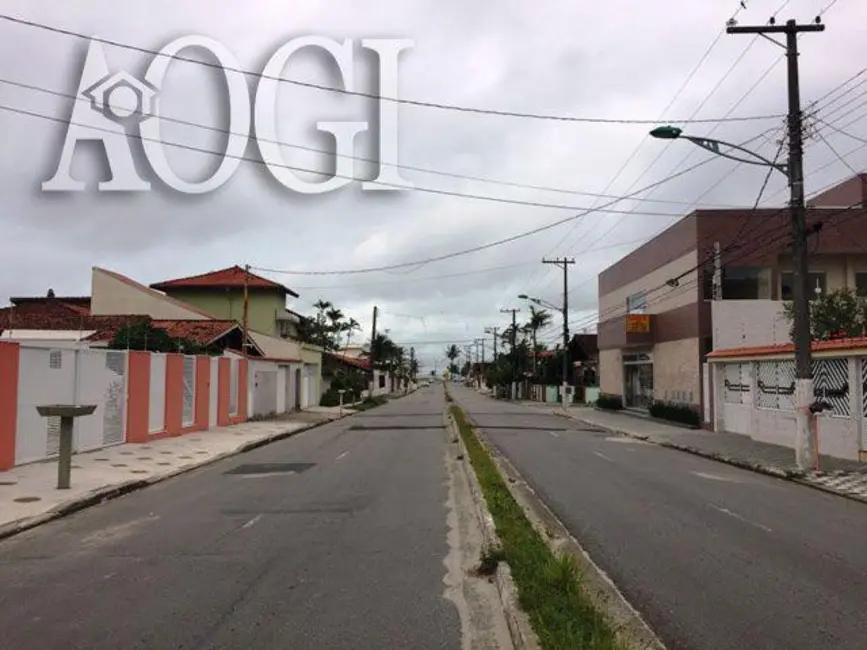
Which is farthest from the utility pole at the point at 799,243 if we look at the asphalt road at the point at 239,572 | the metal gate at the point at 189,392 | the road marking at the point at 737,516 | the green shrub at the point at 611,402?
the green shrub at the point at 611,402

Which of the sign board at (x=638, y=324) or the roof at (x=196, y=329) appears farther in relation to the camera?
the sign board at (x=638, y=324)

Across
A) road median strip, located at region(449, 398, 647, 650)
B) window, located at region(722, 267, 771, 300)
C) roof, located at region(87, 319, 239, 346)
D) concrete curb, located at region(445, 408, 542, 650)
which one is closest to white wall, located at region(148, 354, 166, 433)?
roof, located at region(87, 319, 239, 346)

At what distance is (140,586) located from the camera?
6840 mm

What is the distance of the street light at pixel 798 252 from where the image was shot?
1686cm

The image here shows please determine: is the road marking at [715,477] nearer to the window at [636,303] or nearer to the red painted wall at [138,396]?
the red painted wall at [138,396]

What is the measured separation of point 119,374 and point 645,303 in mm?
29172

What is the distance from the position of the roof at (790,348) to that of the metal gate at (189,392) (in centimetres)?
1768

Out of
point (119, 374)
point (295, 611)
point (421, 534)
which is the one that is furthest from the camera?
point (119, 374)

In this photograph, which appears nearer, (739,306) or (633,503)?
(633,503)

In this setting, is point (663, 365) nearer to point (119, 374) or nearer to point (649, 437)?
point (649, 437)

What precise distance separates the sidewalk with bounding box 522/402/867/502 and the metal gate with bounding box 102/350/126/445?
591 inches

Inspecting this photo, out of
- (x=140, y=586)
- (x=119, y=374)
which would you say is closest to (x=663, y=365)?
(x=119, y=374)

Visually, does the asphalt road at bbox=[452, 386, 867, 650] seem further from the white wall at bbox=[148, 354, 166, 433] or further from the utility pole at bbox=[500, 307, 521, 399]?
the utility pole at bbox=[500, 307, 521, 399]

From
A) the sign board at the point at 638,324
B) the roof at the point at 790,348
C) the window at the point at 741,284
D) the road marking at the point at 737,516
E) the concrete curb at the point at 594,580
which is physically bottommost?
the road marking at the point at 737,516
